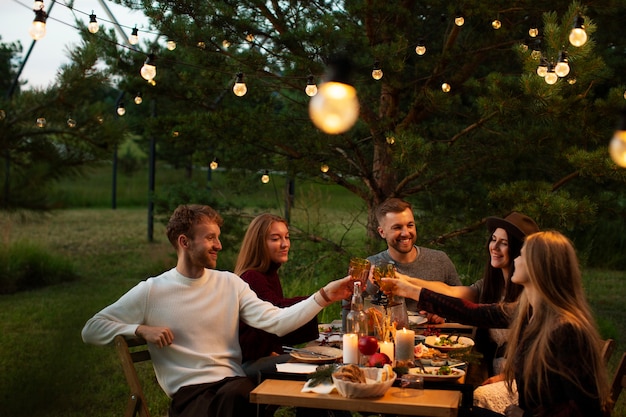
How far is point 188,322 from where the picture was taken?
3375 mm

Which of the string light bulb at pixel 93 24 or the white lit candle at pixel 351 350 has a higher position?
the string light bulb at pixel 93 24

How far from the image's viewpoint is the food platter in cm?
322

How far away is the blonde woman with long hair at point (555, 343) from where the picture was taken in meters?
2.63

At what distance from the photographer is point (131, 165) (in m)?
18.6

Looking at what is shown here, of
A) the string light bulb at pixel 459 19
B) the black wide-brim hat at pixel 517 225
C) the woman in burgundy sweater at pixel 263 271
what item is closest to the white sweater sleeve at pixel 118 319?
the woman in burgundy sweater at pixel 263 271

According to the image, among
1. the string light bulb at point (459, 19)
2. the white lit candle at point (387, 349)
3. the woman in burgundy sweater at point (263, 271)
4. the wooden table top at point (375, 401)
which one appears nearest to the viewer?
the wooden table top at point (375, 401)

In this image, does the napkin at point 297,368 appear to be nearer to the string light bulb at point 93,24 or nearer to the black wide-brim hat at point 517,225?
the black wide-brim hat at point 517,225

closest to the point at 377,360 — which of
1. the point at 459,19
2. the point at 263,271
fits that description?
the point at 263,271

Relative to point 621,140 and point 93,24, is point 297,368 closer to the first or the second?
point 621,140

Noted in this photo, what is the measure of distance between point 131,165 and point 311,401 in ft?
54.1

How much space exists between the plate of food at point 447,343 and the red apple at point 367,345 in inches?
23.7

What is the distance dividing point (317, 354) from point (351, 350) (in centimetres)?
29

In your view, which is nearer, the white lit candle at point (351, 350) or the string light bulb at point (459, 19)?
the white lit candle at point (351, 350)

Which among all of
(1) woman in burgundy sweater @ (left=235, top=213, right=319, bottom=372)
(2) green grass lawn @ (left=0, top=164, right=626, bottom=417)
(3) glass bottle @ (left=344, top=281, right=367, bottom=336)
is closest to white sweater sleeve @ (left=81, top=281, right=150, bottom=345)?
(2) green grass lawn @ (left=0, top=164, right=626, bottom=417)
